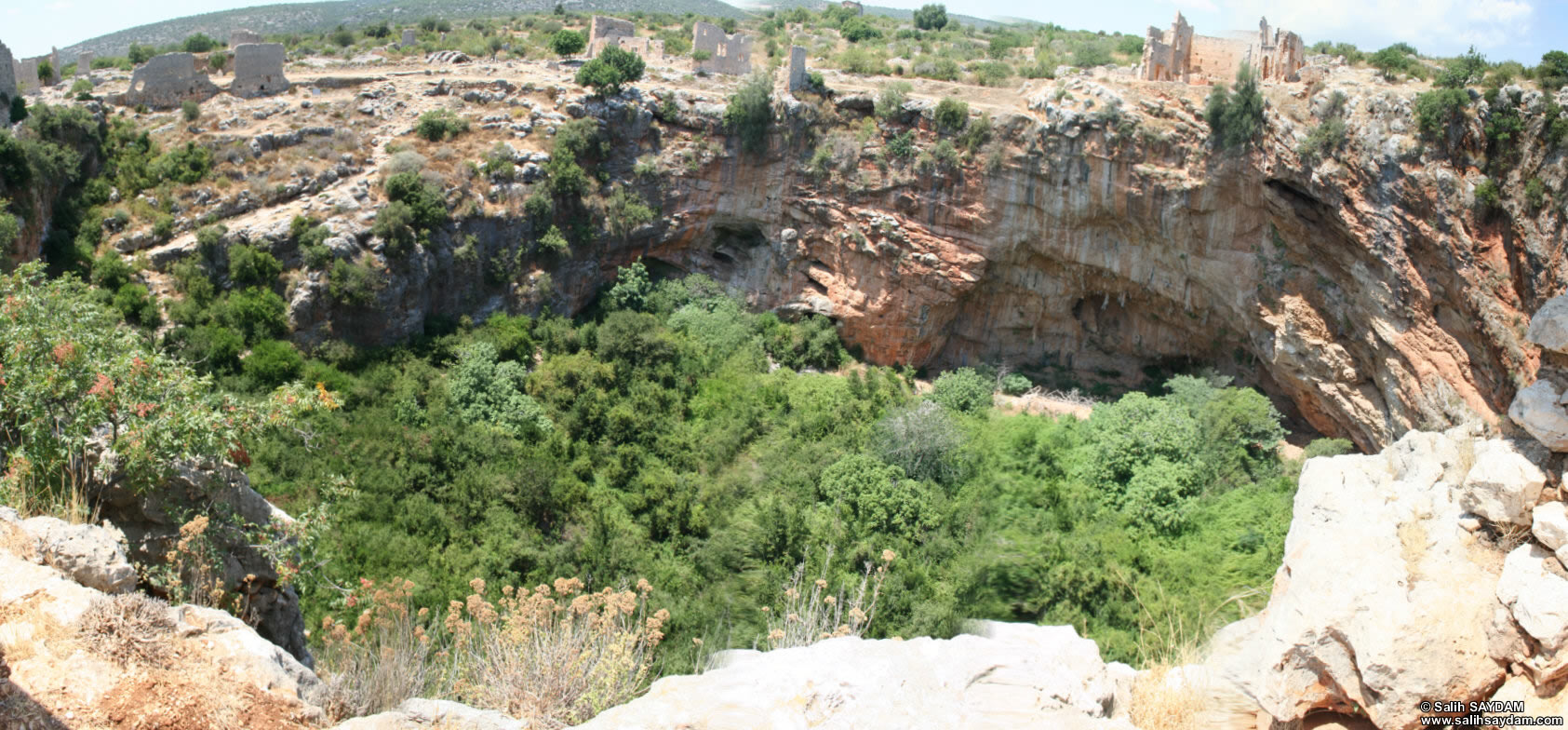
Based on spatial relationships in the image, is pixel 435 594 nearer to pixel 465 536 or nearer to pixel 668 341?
pixel 465 536

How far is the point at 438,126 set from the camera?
22.2 metres

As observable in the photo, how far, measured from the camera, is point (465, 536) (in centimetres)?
1546

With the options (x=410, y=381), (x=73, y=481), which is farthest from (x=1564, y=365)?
(x=410, y=381)

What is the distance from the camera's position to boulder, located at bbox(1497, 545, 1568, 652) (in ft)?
17.2

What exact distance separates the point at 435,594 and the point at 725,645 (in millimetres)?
4582

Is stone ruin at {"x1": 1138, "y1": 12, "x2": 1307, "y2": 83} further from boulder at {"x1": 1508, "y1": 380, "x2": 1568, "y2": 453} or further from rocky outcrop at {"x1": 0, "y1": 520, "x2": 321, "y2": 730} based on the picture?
rocky outcrop at {"x1": 0, "y1": 520, "x2": 321, "y2": 730}

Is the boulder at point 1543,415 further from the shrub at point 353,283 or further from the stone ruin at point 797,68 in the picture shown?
the stone ruin at point 797,68

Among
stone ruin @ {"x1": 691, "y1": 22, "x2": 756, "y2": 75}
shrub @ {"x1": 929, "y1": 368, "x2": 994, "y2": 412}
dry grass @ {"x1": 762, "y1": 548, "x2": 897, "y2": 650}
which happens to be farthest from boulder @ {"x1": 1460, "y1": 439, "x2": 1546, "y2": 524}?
stone ruin @ {"x1": 691, "y1": 22, "x2": 756, "y2": 75}

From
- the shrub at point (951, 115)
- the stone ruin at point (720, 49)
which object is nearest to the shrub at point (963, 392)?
the shrub at point (951, 115)

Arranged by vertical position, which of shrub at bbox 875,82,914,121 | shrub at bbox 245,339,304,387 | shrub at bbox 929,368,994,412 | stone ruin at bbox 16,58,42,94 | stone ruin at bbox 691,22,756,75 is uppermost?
stone ruin at bbox 691,22,756,75

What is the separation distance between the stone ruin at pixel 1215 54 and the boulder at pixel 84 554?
22.7m

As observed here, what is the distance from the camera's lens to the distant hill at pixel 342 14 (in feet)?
149

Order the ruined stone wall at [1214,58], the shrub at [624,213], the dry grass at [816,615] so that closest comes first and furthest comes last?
1. the dry grass at [816,615]
2. the shrub at [624,213]
3. the ruined stone wall at [1214,58]

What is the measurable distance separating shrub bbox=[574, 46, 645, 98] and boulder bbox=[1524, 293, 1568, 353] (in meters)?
20.4
